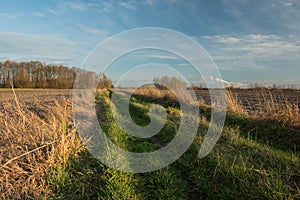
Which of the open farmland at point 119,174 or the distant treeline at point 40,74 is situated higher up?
the distant treeline at point 40,74

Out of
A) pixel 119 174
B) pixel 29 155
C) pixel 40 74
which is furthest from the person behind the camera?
pixel 40 74

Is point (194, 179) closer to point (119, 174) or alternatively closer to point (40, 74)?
point (119, 174)

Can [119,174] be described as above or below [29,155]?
below

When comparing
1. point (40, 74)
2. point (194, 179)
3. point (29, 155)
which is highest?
point (40, 74)

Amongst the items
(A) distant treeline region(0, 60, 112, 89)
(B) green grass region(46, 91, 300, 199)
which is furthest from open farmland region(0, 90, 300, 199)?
(A) distant treeline region(0, 60, 112, 89)

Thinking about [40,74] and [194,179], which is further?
[40,74]

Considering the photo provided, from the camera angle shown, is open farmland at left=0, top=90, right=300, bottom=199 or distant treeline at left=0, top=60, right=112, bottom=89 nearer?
open farmland at left=0, top=90, right=300, bottom=199

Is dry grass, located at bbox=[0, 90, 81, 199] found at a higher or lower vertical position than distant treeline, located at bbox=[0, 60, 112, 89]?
lower

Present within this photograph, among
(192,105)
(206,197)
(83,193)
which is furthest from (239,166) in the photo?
(192,105)

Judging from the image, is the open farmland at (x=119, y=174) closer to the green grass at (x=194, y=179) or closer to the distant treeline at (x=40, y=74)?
the green grass at (x=194, y=179)

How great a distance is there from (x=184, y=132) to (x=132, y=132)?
2.02 metres

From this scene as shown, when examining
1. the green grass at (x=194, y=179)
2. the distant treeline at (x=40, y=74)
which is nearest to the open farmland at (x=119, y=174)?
the green grass at (x=194, y=179)

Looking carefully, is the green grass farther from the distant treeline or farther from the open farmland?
the distant treeline

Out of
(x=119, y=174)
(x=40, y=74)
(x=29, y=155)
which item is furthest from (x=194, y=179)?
(x=40, y=74)
